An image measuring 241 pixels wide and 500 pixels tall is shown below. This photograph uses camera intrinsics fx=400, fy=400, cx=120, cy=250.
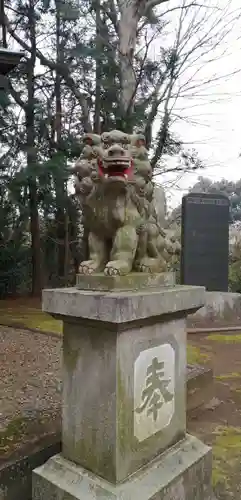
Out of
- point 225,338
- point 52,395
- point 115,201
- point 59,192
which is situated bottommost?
point 225,338

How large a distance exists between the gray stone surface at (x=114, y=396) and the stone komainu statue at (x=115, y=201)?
30 cm

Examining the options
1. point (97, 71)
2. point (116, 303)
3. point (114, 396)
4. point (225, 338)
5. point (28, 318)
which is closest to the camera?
point (116, 303)

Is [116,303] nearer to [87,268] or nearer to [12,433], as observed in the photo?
[87,268]

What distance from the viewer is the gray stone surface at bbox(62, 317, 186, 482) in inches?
65.1

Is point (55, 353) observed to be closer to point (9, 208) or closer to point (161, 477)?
point (161, 477)

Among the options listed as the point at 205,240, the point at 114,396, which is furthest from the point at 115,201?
the point at 205,240

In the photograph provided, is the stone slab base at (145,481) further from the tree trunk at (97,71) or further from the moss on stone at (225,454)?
the tree trunk at (97,71)

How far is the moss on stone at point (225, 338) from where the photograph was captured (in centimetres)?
549

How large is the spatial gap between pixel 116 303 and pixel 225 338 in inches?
176

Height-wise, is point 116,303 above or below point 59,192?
below

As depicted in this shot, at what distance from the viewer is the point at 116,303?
1.54m

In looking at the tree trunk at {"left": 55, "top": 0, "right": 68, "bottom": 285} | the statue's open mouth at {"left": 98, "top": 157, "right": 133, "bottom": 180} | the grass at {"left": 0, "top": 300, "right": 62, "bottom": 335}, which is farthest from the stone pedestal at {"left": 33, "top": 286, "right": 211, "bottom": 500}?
the tree trunk at {"left": 55, "top": 0, "right": 68, "bottom": 285}

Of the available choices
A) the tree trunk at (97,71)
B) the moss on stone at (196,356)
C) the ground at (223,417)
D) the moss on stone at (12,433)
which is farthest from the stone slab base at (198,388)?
the tree trunk at (97,71)

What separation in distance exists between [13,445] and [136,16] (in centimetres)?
805
